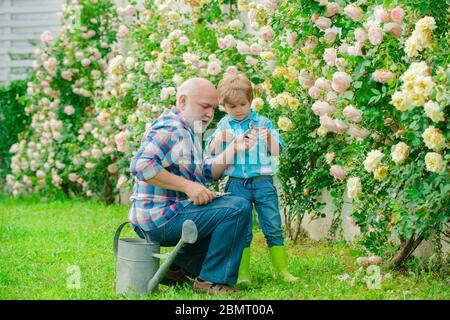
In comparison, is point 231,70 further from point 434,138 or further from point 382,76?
point 434,138

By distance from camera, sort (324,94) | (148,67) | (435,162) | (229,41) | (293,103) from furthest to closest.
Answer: (148,67), (229,41), (293,103), (324,94), (435,162)

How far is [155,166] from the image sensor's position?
344 centimetres

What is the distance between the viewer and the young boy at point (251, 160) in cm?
398

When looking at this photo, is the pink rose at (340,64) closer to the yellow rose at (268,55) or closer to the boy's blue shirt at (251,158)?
the boy's blue shirt at (251,158)

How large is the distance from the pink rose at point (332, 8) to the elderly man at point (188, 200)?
0.77 metres

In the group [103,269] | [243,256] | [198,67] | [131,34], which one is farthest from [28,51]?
[243,256]

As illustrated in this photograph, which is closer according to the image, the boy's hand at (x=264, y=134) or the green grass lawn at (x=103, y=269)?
the green grass lawn at (x=103, y=269)

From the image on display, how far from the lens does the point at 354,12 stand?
367 centimetres

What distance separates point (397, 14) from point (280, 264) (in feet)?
4.54

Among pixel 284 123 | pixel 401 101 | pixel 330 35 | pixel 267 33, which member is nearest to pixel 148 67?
pixel 267 33

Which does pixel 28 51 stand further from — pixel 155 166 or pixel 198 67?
pixel 155 166

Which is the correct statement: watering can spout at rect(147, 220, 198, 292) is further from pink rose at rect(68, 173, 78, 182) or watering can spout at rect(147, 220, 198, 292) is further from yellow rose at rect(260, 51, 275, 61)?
pink rose at rect(68, 173, 78, 182)

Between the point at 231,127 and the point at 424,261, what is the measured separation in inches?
49.2

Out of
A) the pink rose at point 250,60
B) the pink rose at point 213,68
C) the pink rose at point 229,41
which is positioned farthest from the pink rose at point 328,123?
the pink rose at point 229,41
